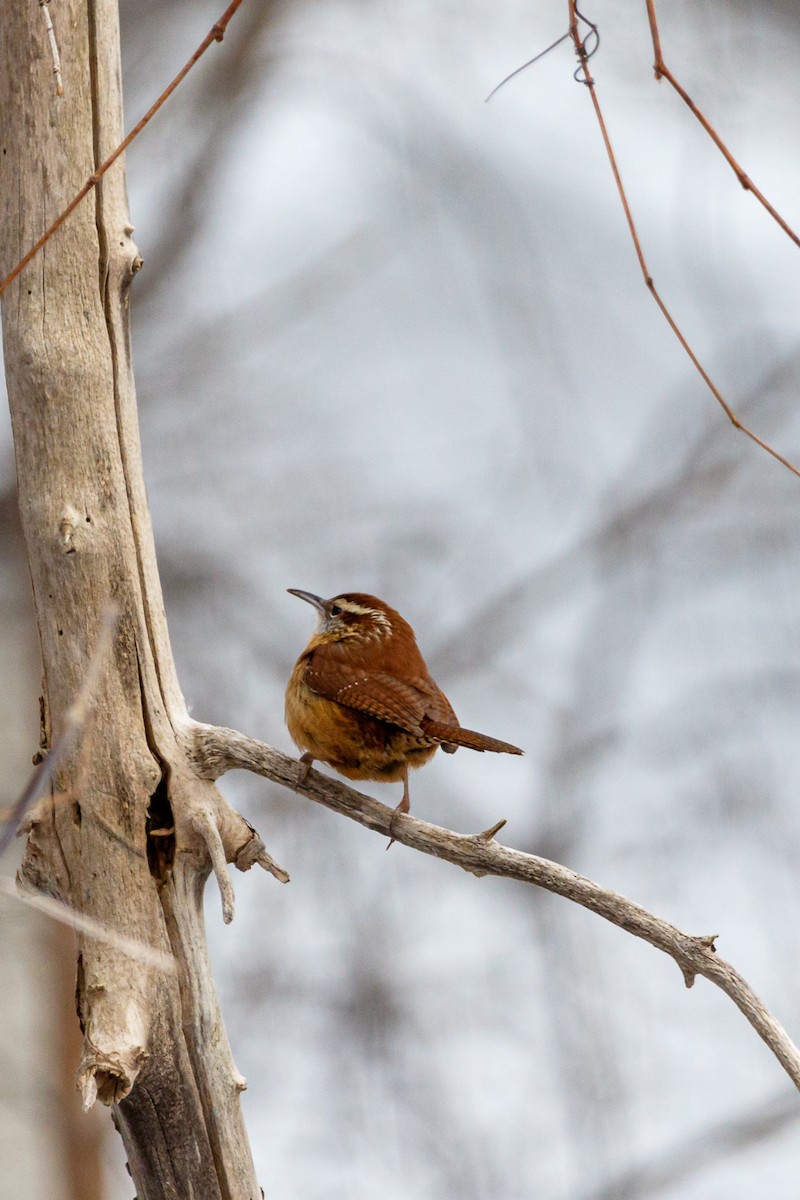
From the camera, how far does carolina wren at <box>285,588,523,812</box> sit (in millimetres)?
3018

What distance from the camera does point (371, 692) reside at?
309cm

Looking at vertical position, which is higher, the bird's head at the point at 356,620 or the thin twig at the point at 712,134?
the bird's head at the point at 356,620

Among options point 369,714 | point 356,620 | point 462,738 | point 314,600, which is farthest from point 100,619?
point 314,600

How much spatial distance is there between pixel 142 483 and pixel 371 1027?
213 inches

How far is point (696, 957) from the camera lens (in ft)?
7.64

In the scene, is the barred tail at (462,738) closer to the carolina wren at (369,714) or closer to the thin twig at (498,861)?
the carolina wren at (369,714)

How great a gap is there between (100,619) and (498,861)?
1.01 m

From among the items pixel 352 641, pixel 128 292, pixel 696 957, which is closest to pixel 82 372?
pixel 128 292

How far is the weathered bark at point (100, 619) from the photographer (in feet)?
8.81

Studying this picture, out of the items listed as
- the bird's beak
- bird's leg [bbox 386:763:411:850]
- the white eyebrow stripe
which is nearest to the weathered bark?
bird's leg [bbox 386:763:411:850]

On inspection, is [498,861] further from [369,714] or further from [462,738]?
[369,714]

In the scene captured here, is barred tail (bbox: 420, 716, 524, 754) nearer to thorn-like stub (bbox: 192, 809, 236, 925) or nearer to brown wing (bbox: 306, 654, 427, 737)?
brown wing (bbox: 306, 654, 427, 737)

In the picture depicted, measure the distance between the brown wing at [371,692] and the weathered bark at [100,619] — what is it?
0.45 metres

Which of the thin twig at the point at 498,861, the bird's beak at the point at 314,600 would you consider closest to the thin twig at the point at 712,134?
the thin twig at the point at 498,861
